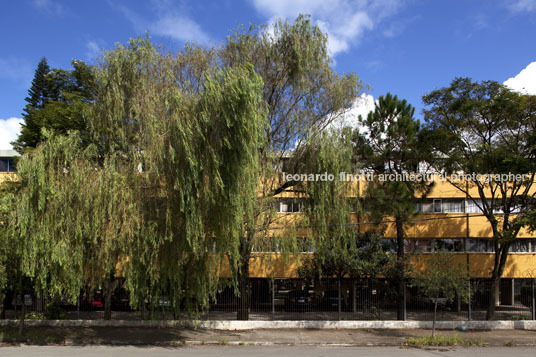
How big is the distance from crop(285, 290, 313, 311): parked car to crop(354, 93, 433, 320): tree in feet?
14.1

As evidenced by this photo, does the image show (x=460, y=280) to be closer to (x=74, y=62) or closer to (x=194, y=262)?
(x=194, y=262)

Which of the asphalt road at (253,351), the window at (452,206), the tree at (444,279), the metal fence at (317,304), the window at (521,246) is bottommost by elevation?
the asphalt road at (253,351)

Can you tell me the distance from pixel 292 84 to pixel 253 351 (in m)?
10.1

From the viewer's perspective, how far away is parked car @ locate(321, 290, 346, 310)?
59.4 ft

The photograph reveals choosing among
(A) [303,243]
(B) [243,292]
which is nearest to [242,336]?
(B) [243,292]

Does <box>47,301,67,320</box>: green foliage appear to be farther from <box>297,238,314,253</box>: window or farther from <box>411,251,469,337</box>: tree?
<box>411,251,469,337</box>: tree

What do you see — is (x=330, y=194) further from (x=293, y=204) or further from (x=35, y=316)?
(x=35, y=316)

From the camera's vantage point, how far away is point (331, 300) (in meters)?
18.3

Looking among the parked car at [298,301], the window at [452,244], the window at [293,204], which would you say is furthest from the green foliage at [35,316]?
the window at [452,244]

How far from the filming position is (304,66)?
52.1 ft

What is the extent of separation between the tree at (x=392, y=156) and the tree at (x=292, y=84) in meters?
2.26

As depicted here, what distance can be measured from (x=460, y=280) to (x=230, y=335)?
9.28 metres

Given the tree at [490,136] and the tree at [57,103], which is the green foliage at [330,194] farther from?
the tree at [57,103]

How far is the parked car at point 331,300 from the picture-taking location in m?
18.1
